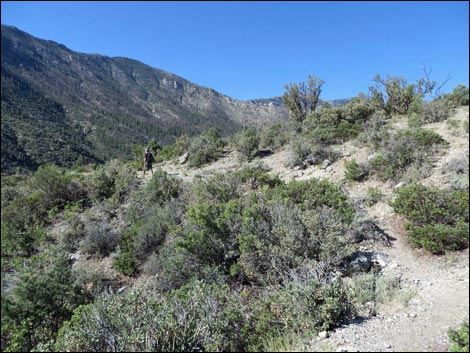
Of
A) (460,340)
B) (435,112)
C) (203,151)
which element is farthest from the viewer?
(203,151)

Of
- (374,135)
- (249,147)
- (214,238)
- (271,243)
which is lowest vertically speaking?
(214,238)

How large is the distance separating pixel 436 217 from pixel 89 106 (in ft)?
368

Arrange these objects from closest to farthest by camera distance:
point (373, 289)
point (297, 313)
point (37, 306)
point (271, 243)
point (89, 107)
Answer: point (297, 313), point (373, 289), point (37, 306), point (271, 243), point (89, 107)

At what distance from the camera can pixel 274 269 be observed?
5.47 m

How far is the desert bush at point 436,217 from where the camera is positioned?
5.12 m

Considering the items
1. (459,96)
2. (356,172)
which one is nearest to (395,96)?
(459,96)

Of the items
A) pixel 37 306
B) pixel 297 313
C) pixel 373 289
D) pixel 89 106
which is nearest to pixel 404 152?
pixel 373 289

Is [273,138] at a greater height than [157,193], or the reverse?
[273,138]

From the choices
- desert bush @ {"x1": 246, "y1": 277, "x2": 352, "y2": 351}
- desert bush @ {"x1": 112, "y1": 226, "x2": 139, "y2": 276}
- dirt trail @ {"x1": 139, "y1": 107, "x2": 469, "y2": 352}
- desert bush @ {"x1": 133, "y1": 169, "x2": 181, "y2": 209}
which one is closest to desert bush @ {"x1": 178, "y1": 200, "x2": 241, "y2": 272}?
desert bush @ {"x1": 112, "y1": 226, "x2": 139, "y2": 276}

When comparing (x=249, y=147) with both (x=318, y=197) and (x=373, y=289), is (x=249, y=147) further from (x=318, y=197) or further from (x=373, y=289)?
(x=373, y=289)

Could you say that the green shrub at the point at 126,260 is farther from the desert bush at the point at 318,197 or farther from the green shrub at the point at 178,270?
the desert bush at the point at 318,197

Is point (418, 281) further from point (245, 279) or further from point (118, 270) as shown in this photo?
point (118, 270)

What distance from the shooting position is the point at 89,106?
327 feet

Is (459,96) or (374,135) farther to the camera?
(459,96)
